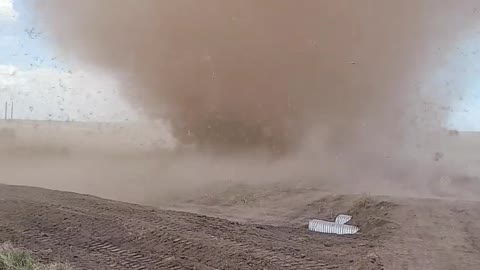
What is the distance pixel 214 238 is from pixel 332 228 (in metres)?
3.35

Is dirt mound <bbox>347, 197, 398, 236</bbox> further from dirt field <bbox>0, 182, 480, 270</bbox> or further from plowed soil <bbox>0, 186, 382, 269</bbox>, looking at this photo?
plowed soil <bbox>0, 186, 382, 269</bbox>

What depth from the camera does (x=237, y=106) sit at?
2169cm

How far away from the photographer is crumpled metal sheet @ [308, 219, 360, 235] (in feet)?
41.0

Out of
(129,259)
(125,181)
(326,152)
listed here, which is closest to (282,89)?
(326,152)

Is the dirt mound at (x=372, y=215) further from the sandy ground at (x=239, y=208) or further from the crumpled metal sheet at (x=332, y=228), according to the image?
the crumpled metal sheet at (x=332, y=228)

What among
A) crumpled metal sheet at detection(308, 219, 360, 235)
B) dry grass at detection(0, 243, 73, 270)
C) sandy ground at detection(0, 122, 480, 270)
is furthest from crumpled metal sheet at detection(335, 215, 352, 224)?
dry grass at detection(0, 243, 73, 270)

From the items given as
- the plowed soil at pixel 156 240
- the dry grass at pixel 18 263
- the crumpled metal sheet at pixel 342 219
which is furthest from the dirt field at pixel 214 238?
the dry grass at pixel 18 263

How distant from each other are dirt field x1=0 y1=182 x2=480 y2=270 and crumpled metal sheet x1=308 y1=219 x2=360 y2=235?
24 centimetres

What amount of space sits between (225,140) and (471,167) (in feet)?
31.3

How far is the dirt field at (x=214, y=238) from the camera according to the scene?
888 centimetres

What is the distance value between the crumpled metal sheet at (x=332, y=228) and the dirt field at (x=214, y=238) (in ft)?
0.80

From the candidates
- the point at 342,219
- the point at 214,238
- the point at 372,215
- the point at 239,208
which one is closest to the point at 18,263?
the point at 214,238

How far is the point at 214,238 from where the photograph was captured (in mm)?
10188

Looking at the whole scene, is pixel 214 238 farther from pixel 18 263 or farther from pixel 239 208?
pixel 239 208
